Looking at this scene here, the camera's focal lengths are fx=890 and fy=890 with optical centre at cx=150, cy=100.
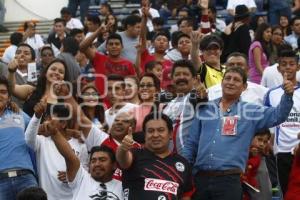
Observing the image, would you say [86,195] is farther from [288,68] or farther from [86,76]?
[86,76]

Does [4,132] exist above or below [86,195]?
above

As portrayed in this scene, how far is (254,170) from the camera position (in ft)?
29.6

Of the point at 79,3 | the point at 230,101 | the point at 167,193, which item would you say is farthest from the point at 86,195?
the point at 79,3

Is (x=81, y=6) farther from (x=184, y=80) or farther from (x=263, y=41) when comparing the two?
(x=184, y=80)

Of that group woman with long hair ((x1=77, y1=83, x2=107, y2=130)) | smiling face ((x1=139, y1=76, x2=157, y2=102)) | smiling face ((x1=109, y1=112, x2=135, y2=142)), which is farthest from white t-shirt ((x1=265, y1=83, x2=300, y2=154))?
woman with long hair ((x1=77, y1=83, x2=107, y2=130))

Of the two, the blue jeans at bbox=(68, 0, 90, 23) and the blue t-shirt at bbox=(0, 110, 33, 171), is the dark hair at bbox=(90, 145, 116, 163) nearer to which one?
the blue t-shirt at bbox=(0, 110, 33, 171)

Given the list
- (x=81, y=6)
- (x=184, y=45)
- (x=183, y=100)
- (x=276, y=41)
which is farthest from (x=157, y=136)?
(x=81, y=6)

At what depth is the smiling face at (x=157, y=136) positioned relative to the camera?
314 inches

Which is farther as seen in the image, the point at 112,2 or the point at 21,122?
the point at 112,2

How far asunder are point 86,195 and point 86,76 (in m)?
3.82

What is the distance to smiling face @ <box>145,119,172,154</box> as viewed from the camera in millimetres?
7965

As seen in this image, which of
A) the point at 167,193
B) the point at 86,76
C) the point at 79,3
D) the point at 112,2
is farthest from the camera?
the point at 112,2

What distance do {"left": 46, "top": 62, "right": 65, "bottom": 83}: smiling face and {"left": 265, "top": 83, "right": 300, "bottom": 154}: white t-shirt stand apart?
7.39ft

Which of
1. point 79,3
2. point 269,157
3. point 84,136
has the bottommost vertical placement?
point 269,157
